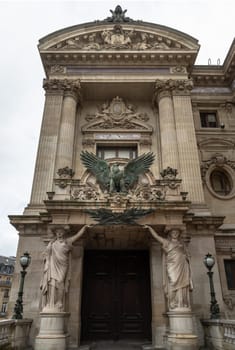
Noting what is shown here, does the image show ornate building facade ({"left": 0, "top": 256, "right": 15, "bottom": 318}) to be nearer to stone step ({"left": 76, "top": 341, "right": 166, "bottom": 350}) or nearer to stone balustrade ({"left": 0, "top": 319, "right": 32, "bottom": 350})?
stone step ({"left": 76, "top": 341, "right": 166, "bottom": 350})

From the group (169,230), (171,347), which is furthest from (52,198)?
(171,347)

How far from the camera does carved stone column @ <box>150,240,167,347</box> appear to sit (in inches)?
492

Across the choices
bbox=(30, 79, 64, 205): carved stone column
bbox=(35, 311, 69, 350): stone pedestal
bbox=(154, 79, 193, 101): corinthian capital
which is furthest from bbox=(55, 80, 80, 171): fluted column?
bbox=(35, 311, 69, 350): stone pedestal

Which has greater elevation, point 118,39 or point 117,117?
point 118,39

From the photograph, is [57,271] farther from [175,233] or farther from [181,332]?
[181,332]

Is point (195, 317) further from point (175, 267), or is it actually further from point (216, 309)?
point (175, 267)

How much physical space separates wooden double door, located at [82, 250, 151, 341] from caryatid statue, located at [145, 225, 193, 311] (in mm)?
3060

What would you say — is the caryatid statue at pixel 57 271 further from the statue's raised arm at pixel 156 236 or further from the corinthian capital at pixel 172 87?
the corinthian capital at pixel 172 87

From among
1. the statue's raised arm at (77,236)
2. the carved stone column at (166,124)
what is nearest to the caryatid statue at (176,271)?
the statue's raised arm at (77,236)

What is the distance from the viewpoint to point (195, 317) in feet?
41.8

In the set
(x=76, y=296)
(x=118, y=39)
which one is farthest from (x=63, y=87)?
(x=76, y=296)

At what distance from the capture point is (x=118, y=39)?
21.3 m

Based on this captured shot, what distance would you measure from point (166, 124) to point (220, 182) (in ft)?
17.5

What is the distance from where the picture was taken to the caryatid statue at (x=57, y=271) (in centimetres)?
1155
